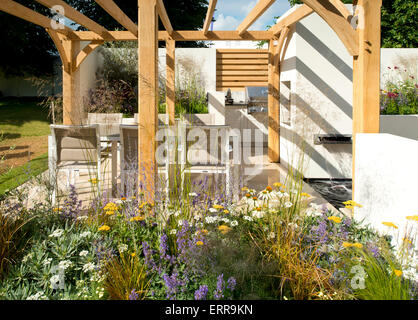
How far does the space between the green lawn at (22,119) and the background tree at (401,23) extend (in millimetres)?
11421

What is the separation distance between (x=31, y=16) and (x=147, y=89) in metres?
3.32

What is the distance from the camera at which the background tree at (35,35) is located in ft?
45.9

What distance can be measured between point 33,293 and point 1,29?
568 inches

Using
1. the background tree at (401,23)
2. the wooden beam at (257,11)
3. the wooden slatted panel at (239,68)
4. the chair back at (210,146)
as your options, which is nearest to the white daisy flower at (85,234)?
the chair back at (210,146)

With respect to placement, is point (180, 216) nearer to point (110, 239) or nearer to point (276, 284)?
point (110, 239)

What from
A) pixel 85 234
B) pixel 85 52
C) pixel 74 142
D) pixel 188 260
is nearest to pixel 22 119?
pixel 85 52

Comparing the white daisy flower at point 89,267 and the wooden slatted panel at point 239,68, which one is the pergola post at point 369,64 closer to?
the white daisy flower at point 89,267

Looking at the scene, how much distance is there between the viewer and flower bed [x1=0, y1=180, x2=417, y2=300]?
2062mm

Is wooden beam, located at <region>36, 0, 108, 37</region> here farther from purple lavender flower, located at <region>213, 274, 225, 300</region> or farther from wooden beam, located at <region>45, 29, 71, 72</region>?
purple lavender flower, located at <region>213, 274, 225, 300</region>

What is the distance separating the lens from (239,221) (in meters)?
2.89

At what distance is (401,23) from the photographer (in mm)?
12844

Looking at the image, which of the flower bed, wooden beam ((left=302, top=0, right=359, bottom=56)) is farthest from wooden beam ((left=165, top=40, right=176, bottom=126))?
the flower bed
